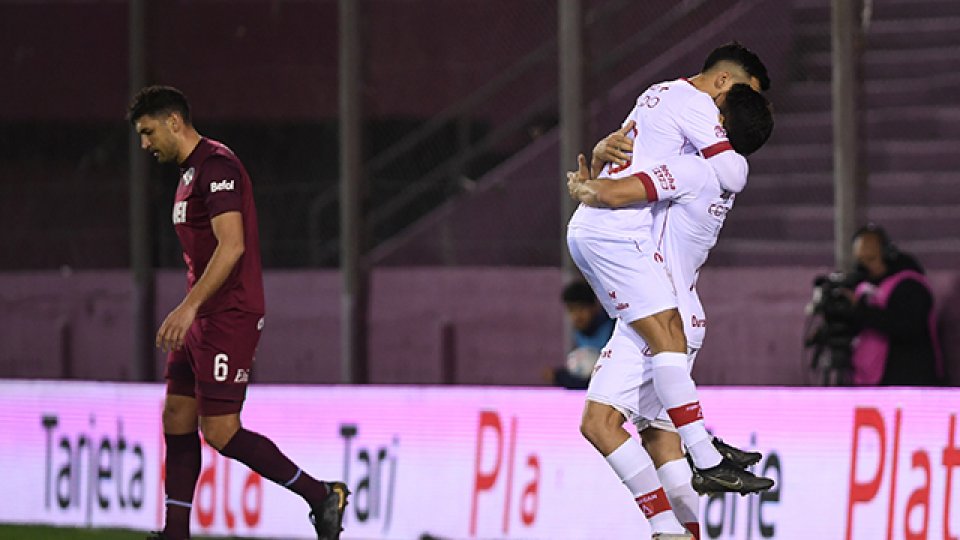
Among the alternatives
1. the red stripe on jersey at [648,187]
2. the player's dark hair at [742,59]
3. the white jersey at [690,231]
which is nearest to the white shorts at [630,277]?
the white jersey at [690,231]

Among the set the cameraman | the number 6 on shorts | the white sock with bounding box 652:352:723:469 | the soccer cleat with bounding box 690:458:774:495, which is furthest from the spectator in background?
the soccer cleat with bounding box 690:458:774:495

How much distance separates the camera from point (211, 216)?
811 centimetres

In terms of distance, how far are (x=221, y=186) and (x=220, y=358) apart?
0.68 meters

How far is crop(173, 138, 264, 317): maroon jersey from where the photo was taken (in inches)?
321

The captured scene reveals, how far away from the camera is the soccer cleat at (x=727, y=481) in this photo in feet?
23.4

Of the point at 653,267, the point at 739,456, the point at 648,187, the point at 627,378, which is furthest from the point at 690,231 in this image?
the point at 739,456

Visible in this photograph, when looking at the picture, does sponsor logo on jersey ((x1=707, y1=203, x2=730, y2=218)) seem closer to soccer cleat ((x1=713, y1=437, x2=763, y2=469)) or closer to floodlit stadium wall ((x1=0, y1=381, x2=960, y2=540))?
soccer cleat ((x1=713, y1=437, x2=763, y2=469))

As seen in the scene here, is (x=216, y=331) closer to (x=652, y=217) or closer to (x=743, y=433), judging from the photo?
(x=652, y=217)

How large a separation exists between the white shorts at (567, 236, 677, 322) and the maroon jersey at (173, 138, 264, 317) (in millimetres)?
1443

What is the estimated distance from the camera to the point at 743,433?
9.28m

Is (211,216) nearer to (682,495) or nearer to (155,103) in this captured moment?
(155,103)

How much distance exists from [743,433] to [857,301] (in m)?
1.96

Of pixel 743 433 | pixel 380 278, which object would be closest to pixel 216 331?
pixel 743 433

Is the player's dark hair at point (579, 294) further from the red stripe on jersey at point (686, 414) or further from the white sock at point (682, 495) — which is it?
the red stripe on jersey at point (686, 414)
